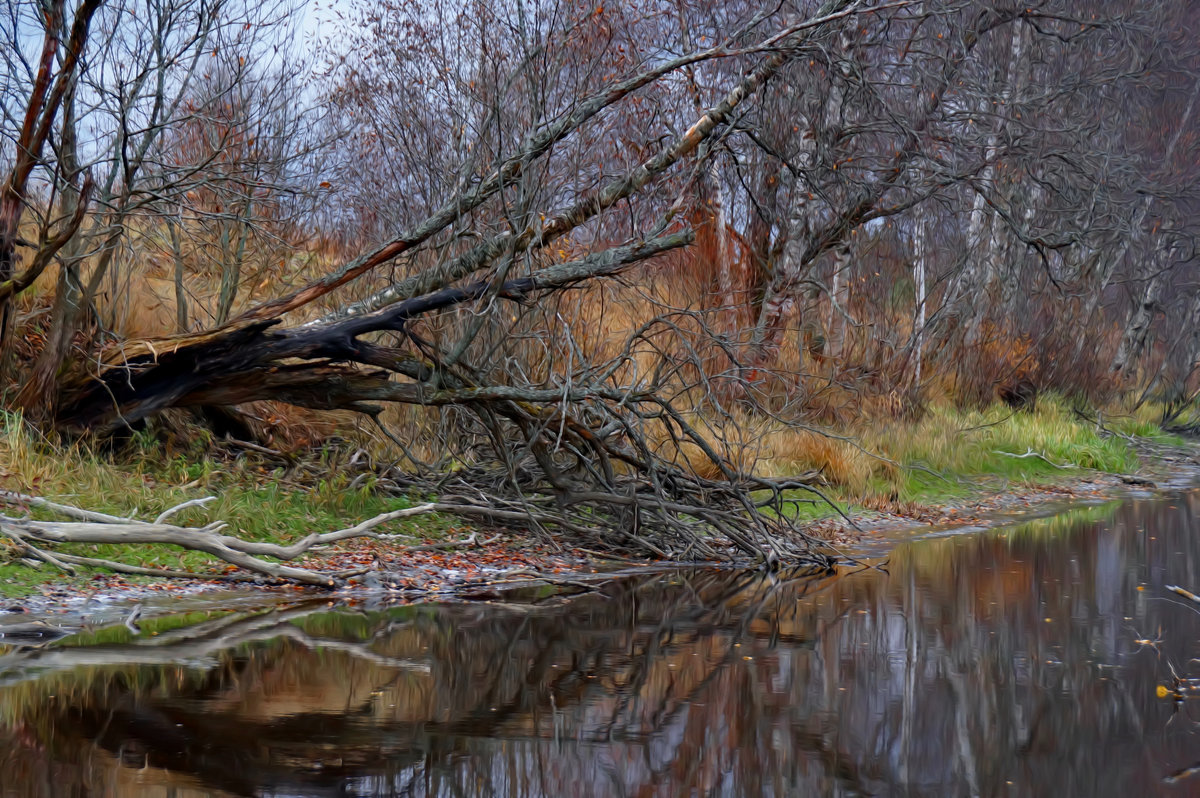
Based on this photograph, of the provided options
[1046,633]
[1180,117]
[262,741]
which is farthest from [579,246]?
[1180,117]

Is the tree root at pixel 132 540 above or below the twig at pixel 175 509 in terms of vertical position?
below

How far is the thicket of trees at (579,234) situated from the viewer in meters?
9.76

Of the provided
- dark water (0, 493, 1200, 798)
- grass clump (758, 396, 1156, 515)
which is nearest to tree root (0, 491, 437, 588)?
dark water (0, 493, 1200, 798)

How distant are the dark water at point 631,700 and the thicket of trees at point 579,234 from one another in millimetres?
2584

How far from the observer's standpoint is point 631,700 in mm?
5719

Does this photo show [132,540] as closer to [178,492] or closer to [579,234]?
[178,492]

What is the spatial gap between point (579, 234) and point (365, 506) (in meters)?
5.76

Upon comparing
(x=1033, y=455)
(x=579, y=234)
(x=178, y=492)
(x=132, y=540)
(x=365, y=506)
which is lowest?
(x=132, y=540)

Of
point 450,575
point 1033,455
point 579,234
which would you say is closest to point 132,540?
point 450,575

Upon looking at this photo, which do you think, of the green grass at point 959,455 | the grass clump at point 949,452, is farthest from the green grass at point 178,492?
the green grass at point 959,455

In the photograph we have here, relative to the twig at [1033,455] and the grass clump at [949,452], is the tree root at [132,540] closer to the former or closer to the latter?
the grass clump at [949,452]

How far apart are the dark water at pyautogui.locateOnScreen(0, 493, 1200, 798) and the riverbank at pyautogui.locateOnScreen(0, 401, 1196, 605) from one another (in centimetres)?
101

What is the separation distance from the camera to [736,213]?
16516 millimetres

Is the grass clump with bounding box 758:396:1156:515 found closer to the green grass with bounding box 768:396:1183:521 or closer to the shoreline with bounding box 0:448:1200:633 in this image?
the green grass with bounding box 768:396:1183:521
